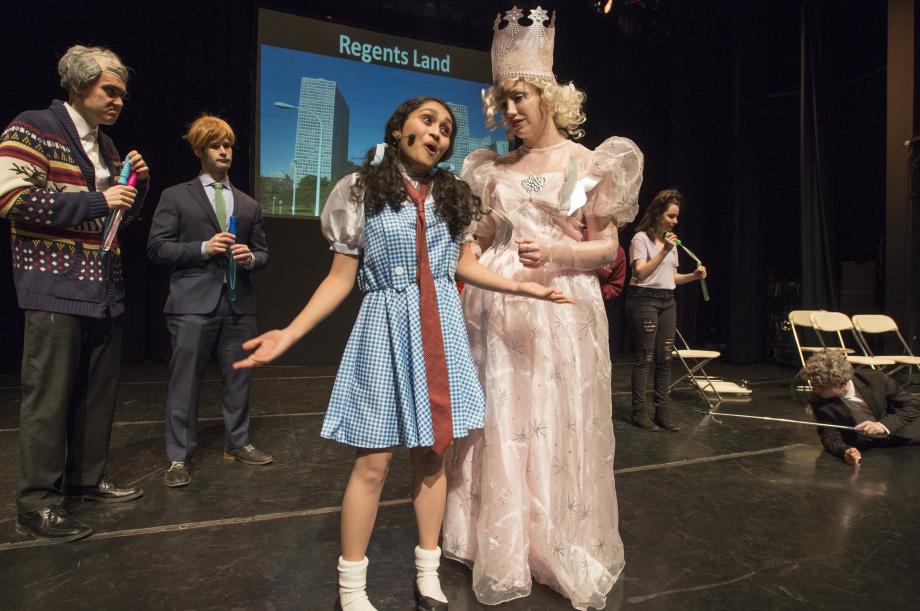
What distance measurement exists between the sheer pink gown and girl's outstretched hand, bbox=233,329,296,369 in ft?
2.02

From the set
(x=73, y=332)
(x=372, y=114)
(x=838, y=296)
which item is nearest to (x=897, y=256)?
(x=838, y=296)

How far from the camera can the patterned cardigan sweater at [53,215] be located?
7.00 ft

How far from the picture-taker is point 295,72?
5.93m

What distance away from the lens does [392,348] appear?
5.44 ft

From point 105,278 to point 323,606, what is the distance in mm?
1472

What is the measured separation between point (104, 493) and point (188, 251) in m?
1.09

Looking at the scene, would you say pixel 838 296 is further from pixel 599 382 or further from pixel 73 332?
pixel 73 332

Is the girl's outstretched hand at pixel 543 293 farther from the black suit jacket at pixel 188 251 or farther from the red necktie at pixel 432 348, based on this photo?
the black suit jacket at pixel 188 251

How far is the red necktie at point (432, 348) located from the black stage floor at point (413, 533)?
590 mm

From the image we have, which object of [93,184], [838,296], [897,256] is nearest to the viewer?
[93,184]

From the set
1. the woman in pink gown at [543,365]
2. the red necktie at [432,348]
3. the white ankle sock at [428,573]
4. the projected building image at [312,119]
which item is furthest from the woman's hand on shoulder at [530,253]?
the projected building image at [312,119]

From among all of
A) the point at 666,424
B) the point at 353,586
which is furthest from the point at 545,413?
the point at 666,424

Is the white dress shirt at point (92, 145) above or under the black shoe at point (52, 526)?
above

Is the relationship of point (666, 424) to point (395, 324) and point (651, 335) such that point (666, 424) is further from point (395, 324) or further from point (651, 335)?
point (395, 324)
